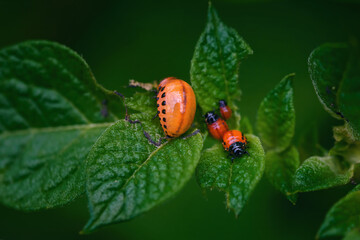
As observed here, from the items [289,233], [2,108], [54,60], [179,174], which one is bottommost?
[289,233]

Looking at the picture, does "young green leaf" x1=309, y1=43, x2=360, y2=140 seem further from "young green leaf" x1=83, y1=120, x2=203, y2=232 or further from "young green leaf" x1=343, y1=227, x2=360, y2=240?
"young green leaf" x1=83, y1=120, x2=203, y2=232

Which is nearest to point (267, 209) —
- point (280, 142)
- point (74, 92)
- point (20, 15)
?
point (280, 142)

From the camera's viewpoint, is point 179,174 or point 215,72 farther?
point 215,72

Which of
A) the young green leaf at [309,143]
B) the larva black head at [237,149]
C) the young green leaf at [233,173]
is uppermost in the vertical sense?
the larva black head at [237,149]

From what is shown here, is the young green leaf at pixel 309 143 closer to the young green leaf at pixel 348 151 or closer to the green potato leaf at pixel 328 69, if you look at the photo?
the young green leaf at pixel 348 151

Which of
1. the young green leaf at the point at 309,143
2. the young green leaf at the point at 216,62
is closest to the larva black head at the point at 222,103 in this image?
the young green leaf at the point at 216,62

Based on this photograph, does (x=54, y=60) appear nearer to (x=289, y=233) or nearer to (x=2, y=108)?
(x=2, y=108)

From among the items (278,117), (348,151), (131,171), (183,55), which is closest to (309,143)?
(348,151)
